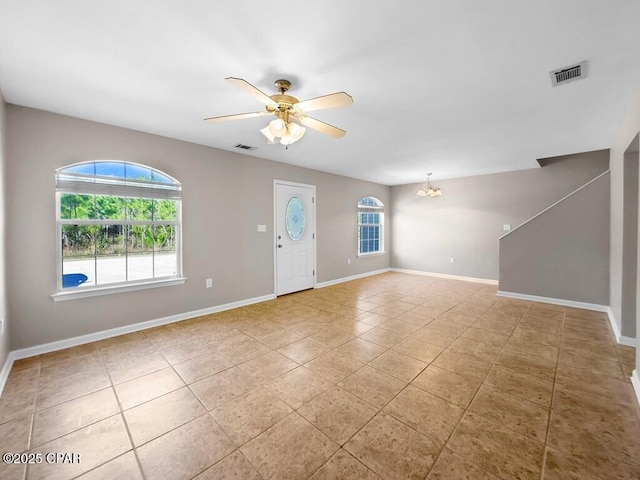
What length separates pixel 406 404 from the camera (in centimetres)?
193

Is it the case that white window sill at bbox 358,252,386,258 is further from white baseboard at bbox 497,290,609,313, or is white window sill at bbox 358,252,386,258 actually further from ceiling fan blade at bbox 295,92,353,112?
ceiling fan blade at bbox 295,92,353,112

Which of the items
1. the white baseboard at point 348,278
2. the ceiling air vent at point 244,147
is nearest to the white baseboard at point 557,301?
the white baseboard at point 348,278

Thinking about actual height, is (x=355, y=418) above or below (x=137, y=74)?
below

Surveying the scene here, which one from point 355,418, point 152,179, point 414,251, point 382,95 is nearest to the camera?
point 355,418

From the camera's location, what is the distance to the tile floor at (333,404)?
57.1 inches

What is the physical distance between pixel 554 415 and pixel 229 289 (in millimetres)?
3896

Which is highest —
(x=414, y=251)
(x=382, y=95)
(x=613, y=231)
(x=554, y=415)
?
(x=382, y=95)

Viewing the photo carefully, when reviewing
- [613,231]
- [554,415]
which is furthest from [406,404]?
[613,231]

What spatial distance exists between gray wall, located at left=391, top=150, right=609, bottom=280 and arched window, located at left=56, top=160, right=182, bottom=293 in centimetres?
566

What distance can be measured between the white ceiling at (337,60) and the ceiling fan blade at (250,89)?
27cm

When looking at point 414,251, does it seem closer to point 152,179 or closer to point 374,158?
point 374,158

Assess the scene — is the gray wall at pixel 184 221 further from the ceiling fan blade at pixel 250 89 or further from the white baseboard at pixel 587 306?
the white baseboard at pixel 587 306

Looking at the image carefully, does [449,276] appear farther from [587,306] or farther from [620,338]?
[620,338]

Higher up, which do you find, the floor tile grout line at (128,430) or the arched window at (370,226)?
the arched window at (370,226)
